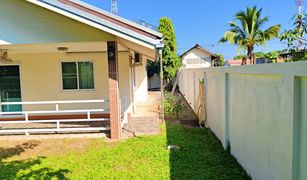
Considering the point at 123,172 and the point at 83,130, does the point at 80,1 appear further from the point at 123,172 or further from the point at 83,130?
the point at 123,172

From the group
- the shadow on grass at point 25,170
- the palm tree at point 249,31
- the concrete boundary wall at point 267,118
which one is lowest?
the shadow on grass at point 25,170

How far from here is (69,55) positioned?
35.2ft

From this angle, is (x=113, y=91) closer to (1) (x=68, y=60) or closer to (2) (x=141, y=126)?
(2) (x=141, y=126)

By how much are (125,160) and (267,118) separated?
3.46m

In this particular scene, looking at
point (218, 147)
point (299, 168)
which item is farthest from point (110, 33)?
point (299, 168)

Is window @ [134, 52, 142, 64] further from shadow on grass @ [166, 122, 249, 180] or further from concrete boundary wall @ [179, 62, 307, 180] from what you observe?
concrete boundary wall @ [179, 62, 307, 180]

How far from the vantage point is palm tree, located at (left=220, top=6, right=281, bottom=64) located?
26.7 meters

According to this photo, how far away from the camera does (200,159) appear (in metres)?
5.71

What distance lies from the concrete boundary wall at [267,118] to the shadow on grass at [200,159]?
257 mm

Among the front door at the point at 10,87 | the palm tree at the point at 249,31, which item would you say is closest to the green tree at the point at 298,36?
the front door at the point at 10,87

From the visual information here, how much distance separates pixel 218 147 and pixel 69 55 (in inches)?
297

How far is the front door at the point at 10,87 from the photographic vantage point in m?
10.9

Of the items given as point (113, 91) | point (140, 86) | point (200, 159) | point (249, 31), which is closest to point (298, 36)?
point (200, 159)

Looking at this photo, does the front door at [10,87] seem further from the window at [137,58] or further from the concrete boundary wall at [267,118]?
the concrete boundary wall at [267,118]
